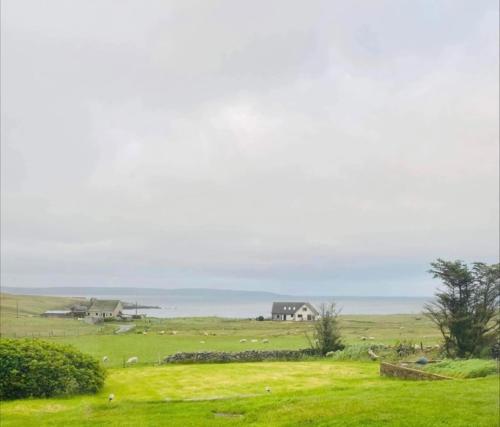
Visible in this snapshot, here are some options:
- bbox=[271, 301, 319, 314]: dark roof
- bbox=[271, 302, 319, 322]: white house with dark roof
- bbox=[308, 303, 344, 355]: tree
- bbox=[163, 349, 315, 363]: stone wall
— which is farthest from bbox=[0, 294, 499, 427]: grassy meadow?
bbox=[271, 301, 319, 314]: dark roof

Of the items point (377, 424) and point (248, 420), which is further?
point (248, 420)

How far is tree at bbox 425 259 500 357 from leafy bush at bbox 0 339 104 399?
60.1 feet

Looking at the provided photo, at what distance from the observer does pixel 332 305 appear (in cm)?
3447

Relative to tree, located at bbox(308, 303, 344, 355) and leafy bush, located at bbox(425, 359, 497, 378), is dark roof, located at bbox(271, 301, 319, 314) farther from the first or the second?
leafy bush, located at bbox(425, 359, 497, 378)

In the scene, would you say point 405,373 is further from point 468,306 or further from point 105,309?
point 105,309

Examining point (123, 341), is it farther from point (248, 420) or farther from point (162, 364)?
point (248, 420)

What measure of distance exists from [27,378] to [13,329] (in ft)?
153

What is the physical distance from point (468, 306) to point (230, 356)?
14.0 meters

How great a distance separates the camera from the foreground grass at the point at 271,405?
42.0 ft

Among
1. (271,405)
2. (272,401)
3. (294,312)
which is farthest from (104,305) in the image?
(271,405)

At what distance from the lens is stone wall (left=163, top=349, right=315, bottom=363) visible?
102ft

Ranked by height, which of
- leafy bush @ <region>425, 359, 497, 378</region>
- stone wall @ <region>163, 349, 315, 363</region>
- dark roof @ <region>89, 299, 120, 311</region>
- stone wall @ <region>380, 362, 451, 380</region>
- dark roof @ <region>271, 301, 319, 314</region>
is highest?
dark roof @ <region>271, 301, 319, 314</region>

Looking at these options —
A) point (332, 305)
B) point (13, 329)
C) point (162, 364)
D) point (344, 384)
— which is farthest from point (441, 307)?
point (13, 329)

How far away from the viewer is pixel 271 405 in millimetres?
15172
